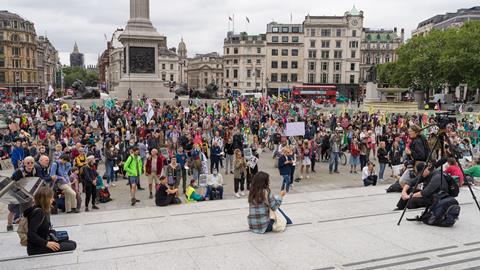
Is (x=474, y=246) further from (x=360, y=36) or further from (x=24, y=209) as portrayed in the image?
(x=360, y=36)

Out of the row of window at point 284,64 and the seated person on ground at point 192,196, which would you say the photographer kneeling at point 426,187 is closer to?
the seated person on ground at point 192,196

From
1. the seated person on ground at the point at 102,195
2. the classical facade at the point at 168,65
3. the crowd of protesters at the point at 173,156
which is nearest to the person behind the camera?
the crowd of protesters at the point at 173,156

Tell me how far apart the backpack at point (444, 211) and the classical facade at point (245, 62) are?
9264 centimetres

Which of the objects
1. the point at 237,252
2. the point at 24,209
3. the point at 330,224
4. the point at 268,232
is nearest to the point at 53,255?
the point at 24,209

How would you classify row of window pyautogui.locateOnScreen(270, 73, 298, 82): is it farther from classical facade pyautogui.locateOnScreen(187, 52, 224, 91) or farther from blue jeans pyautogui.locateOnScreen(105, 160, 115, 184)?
blue jeans pyautogui.locateOnScreen(105, 160, 115, 184)

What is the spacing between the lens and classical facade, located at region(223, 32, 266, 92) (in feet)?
339

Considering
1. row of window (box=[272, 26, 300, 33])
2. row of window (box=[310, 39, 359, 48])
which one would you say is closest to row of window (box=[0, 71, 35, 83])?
row of window (box=[272, 26, 300, 33])

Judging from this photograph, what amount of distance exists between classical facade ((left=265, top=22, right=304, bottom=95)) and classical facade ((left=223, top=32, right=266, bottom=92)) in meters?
3.30

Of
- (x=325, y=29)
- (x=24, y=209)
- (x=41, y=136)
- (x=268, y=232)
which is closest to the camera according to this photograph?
(x=24, y=209)

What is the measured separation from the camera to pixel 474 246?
Result: 7.48 metres

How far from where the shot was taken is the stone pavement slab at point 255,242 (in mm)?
6711

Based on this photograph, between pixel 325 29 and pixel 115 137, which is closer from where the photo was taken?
pixel 115 137

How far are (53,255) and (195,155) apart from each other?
25.9 ft

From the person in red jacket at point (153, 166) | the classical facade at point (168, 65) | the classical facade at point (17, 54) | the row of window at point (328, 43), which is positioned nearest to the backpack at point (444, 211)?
the person in red jacket at point (153, 166)
